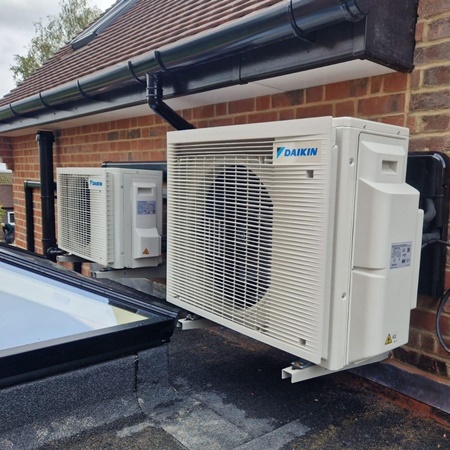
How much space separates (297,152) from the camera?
186 centimetres

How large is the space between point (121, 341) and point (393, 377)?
1.62m

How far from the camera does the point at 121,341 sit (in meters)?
1.67

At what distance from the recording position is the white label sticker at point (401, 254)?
1.89 meters

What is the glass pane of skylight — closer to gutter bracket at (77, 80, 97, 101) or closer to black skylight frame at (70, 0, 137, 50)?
gutter bracket at (77, 80, 97, 101)

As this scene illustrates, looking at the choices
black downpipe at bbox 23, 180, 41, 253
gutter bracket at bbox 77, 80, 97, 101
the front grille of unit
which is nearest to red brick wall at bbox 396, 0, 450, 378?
the front grille of unit

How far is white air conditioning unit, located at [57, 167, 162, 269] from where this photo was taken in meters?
3.55

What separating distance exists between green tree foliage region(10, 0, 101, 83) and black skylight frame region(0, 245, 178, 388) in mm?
22271

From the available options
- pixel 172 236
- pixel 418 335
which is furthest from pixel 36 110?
pixel 418 335

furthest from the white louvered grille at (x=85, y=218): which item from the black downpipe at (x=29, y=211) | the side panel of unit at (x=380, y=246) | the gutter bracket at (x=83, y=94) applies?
the black downpipe at (x=29, y=211)

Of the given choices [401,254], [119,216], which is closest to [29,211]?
[119,216]

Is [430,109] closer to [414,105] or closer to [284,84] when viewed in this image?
[414,105]

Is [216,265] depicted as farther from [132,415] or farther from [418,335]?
[418,335]

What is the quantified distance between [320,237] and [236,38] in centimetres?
133

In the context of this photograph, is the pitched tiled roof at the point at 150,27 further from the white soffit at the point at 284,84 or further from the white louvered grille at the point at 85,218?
the white louvered grille at the point at 85,218
